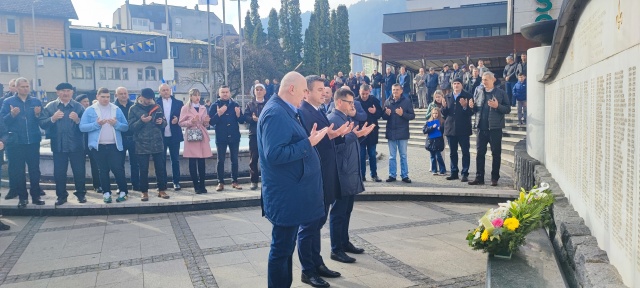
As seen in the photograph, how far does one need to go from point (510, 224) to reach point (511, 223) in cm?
1

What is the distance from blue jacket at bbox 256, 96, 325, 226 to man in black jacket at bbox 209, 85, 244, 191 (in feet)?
18.2

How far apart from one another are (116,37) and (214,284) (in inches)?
2150

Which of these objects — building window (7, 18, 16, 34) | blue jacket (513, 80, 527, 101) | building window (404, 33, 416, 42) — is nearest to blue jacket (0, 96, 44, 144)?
blue jacket (513, 80, 527, 101)

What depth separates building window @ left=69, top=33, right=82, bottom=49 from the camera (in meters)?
51.9

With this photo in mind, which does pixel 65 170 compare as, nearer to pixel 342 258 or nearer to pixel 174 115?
pixel 174 115

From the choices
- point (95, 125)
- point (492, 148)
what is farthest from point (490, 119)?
point (95, 125)

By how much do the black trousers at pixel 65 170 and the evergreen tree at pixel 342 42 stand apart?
2116 inches

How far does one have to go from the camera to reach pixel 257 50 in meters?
52.3

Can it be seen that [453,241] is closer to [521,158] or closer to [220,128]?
[521,158]

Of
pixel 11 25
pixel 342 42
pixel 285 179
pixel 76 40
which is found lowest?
pixel 285 179

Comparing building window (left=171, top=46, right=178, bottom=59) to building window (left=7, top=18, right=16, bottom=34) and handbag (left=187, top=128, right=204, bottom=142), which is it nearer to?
building window (left=7, top=18, right=16, bottom=34)

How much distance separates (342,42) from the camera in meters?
62.8

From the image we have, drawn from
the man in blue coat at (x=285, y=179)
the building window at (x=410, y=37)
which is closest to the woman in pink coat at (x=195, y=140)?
the man in blue coat at (x=285, y=179)

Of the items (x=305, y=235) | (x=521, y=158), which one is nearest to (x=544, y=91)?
(x=521, y=158)
